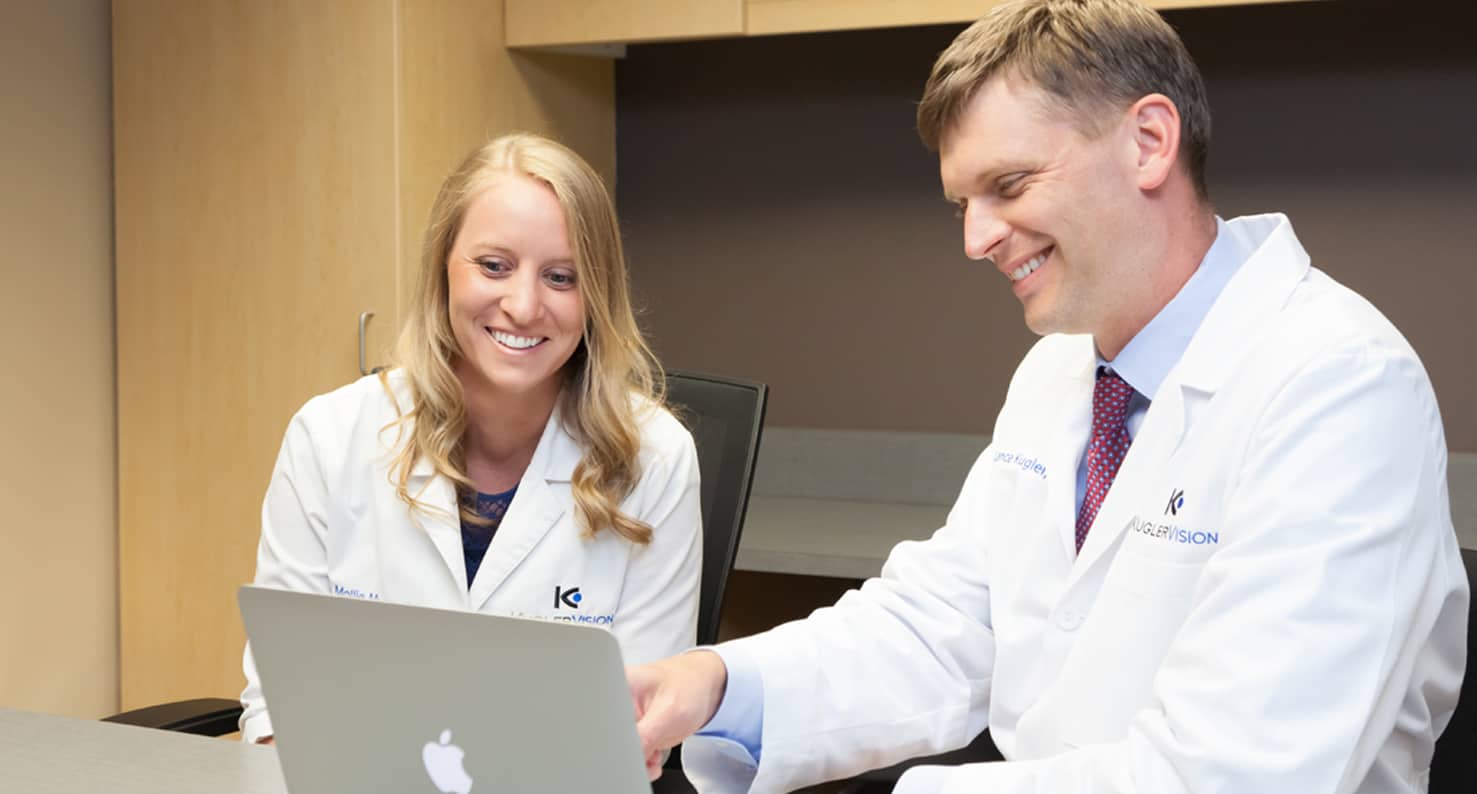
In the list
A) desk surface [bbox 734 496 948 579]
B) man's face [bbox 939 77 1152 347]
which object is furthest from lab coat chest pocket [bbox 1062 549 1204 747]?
desk surface [bbox 734 496 948 579]

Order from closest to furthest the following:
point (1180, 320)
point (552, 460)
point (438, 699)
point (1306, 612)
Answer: point (438, 699), point (1306, 612), point (1180, 320), point (552, 460)

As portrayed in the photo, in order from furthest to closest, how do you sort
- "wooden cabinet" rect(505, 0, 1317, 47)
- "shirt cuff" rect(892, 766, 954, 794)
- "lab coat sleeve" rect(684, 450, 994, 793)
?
"wooden cabinet" rect(505, 0, 1317, 47) < "lab coat sleeve" rect(684, 450, 994, 793) < "shirt cuff" rect(892, 766, 954, 794)

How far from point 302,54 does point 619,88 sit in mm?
739

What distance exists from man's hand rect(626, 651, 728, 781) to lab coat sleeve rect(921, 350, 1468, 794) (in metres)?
0.25

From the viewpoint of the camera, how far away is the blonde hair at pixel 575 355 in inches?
71.3

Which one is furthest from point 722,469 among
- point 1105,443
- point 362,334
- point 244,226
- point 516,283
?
point 244,226

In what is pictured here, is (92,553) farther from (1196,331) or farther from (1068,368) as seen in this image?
(1196,331)

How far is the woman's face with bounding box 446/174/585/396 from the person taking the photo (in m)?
1.78

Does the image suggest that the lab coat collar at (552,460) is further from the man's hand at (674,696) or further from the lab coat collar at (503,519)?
the man's hand at (674,696)

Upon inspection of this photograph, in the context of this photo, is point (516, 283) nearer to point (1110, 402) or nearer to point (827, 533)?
point (1110, 402)

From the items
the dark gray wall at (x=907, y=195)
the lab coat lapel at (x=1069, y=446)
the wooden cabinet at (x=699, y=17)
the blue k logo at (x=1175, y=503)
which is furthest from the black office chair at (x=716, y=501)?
the dark gray wall at (x=907, y=195)

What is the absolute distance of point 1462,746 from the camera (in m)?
1.31

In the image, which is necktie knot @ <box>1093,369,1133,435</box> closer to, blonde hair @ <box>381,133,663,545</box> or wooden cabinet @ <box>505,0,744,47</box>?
blonde hair @ <box>381,133,663,545</box>

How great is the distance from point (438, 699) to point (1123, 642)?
2.05 ft
